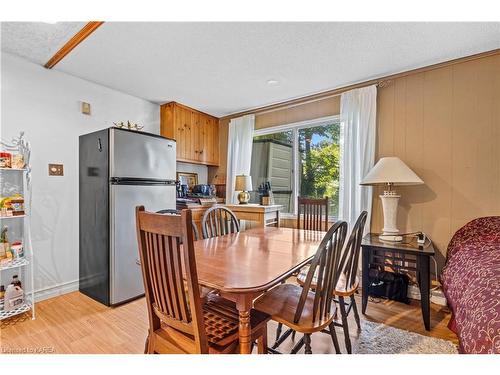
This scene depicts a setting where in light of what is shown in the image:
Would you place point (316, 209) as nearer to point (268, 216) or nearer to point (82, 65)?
point (268, 216)

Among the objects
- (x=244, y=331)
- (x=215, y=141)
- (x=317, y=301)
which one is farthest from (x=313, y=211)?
(x=215, y=141)

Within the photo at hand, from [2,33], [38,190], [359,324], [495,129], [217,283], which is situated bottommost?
[359,324]

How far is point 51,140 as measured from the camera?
2.63 meters

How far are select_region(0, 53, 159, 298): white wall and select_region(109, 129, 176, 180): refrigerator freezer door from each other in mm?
754

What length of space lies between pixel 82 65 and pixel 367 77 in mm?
2973

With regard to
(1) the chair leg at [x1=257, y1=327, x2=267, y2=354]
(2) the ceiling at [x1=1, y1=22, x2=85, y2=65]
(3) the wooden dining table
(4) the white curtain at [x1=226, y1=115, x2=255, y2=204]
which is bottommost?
(1) the chair leg at [x1=257, y1=327, x2=267, y2=354]

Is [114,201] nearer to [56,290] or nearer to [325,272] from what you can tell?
[56,290]

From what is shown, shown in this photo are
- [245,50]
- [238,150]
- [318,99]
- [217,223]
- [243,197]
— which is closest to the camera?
[245,50]

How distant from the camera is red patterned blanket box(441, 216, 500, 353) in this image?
1.03 m

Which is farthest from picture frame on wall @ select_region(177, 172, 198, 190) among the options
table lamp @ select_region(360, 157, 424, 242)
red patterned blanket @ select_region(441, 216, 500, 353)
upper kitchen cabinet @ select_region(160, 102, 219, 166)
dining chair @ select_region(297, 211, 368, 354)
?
red patterned blanket @ select_region(441, 216, 500, 353)

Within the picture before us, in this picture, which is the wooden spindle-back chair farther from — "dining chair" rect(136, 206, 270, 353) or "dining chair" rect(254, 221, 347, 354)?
"dining chair" rect(136, 206, 270, 353)

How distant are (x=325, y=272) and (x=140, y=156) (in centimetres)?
215
